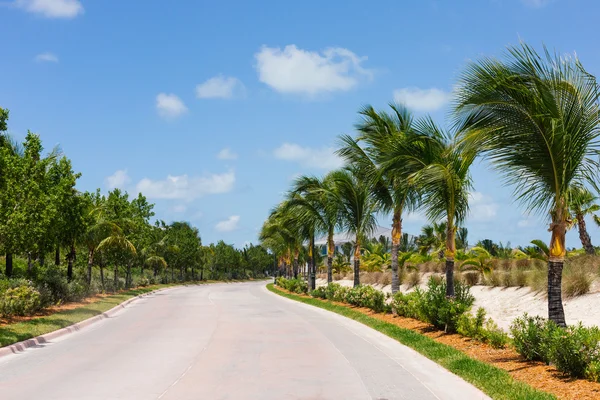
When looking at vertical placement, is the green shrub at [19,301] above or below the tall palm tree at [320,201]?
below

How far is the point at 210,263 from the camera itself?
101000mm

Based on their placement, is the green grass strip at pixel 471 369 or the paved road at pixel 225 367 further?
the paved road at pixel 225 367

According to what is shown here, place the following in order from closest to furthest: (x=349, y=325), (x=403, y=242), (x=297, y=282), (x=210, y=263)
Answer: (x=349, y=325)
(x=297, y=282)
(x=403, y=242)
(x=210, y=263)

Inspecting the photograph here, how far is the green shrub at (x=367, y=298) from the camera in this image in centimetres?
2378

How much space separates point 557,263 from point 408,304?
1003cm

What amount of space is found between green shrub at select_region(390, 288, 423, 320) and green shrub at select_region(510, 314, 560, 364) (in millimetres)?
6834

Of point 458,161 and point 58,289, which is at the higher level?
point 458,161

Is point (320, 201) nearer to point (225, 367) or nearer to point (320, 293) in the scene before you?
point (320, 293)

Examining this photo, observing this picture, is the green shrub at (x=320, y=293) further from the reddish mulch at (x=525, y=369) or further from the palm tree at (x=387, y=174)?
the reddish mulch at (x=525, y=369)

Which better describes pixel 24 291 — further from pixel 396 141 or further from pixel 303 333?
pixel 396 141

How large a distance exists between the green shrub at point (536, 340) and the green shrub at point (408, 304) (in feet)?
22.4

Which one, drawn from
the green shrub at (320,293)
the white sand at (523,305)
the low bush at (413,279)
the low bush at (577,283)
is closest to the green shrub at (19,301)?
the white sand at (523,305)

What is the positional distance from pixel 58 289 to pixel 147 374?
761 inches

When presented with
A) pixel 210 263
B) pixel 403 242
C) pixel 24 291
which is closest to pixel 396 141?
pixel 24 291
